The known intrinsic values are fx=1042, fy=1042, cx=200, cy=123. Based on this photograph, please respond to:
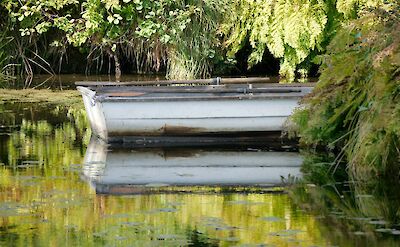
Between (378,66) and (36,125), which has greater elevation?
(378,66)

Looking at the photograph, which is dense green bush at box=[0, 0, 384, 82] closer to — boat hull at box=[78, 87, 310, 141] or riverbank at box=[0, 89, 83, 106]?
riverbank at box=[0, 89, 83, 106]

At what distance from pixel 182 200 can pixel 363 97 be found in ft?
8.70

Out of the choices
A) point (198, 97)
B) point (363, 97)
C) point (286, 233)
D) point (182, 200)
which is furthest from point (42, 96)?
point (286, 233)

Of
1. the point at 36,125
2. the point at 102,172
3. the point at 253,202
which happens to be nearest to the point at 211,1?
the point at 36,125

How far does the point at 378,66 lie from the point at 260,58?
12241 mm

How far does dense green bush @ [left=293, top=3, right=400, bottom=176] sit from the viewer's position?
1041cm

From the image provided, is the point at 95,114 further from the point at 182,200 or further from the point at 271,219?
the point at 271,219

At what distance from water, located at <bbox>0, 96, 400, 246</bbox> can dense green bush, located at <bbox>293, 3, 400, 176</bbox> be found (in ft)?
1.06

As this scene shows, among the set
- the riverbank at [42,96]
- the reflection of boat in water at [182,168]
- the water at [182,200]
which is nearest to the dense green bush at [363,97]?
the water at [182,200]

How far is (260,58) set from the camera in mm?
22500

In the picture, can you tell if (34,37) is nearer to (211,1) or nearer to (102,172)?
(211,1)

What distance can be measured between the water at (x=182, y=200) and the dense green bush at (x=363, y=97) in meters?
0.32

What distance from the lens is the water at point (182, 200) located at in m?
8.11

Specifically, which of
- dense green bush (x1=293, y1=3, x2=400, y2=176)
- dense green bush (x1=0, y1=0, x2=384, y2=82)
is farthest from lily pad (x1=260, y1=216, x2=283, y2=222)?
dense green bush (x1=0, y1=0, x2=384, y2=82)
